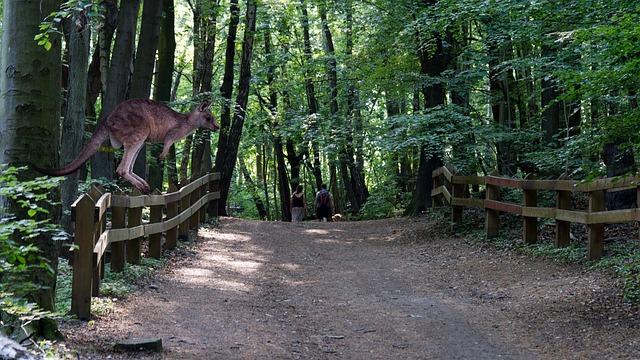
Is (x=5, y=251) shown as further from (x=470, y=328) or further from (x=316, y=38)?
(x=316, y=38)

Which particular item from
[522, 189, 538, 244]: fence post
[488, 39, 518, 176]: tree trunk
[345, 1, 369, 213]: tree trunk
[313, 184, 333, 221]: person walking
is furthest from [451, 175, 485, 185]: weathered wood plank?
[313, 184, 333, 221]: person walking

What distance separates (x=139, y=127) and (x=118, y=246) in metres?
1.55

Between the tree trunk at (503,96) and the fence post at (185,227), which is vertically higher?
the tree trunk at (503,96)

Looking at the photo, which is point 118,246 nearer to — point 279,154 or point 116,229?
point 116,229

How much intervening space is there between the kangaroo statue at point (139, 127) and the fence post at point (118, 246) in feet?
2.75

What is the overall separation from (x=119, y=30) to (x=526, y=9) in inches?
Answer: 264

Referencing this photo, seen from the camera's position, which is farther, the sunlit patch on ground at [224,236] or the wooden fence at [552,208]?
the sunlit patch on ground at [224,236]

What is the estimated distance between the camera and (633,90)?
8.05m

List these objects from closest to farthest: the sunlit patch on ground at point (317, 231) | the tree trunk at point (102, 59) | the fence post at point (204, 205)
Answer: the tree trunk at point (102, 59), the fence post at point (204, 205), the sunlit patch on ground at point (317, 231)

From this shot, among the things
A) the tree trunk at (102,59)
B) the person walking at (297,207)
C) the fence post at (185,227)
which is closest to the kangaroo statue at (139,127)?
the tree trunk at (102,59)

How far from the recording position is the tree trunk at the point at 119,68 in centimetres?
1140

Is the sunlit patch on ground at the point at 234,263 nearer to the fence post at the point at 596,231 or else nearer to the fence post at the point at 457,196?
the fence post at the point at 457,196

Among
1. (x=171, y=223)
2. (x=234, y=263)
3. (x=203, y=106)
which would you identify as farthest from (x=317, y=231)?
(x=203, y=106)

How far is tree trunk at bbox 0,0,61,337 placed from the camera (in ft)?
18.9
